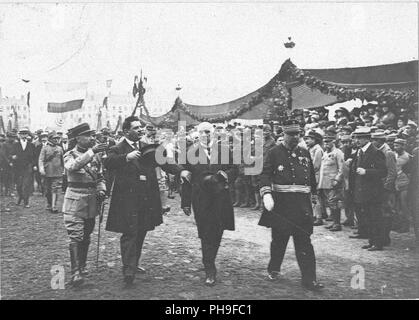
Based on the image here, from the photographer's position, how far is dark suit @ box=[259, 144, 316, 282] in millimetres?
4594

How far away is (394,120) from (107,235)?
6.48 m

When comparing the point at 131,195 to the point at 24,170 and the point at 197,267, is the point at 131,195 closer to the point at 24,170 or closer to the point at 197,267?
the point at 197,267

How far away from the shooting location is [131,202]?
4730 millimetres

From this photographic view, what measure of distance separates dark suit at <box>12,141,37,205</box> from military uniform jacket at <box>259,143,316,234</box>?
755 cm

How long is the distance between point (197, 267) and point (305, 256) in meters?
1.52

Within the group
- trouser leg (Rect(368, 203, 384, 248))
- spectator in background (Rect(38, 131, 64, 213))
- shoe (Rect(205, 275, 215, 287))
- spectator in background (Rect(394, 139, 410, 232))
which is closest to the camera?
shoe (Rect(205, 275, 215, 287))

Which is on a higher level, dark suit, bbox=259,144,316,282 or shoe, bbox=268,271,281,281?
dark suit, bbox=259,144,316,282

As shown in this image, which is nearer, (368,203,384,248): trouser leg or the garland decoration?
(368,203,384,248): trouser leg

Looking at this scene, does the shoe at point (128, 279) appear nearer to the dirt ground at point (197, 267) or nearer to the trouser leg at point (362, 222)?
the dirt ground at point (197, 267)

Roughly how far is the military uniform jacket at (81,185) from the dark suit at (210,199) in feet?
3.78

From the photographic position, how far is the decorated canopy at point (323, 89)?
7512 mm

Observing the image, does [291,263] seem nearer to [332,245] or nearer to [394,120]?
[332,245]

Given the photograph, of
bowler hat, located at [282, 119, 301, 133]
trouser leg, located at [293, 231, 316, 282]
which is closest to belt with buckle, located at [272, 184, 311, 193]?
trouser leg, located at [293, 231, 316, 282]

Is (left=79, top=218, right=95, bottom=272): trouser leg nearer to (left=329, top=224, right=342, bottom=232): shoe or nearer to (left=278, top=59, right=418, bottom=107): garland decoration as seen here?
(left=329, top=224, right=342, bottom=232): shoe
